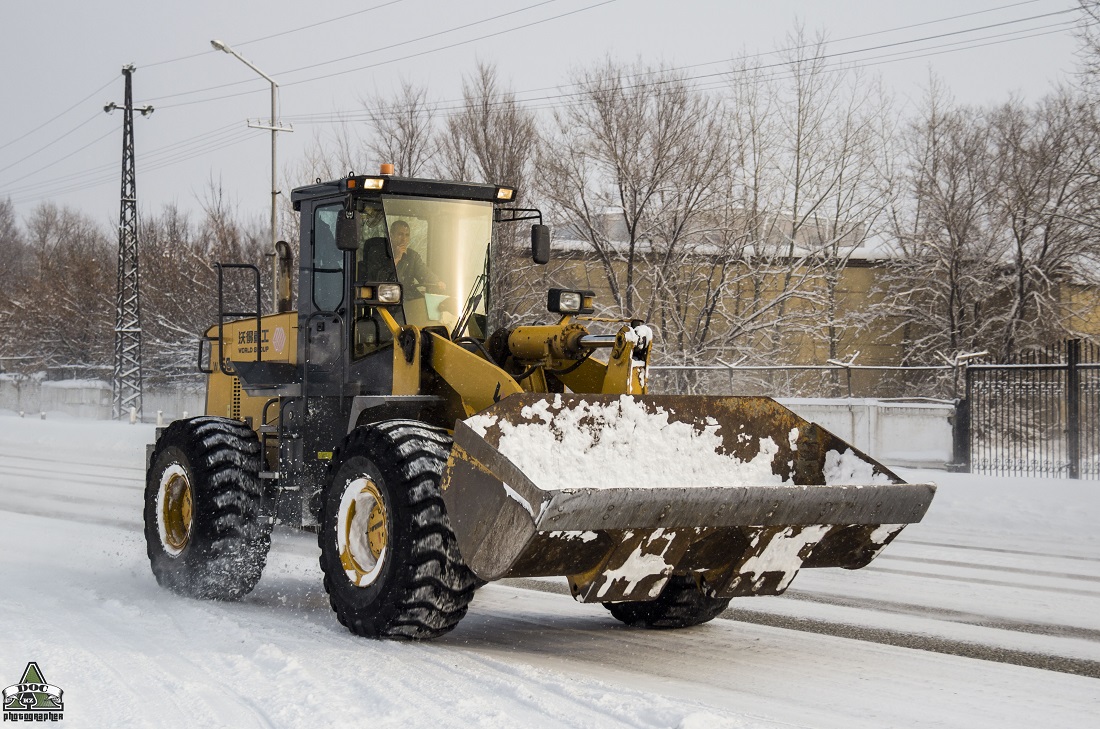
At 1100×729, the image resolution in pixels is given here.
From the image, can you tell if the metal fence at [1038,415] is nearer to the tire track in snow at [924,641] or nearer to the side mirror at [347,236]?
the tire track in snow at [924,641]

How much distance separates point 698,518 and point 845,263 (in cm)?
2845

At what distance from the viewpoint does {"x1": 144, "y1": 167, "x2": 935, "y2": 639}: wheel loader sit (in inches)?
248

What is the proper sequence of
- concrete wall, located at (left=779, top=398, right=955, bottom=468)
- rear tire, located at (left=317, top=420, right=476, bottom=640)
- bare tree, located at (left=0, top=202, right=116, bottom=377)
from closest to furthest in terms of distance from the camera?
rear tire, located at (left=317, top=420, right=476, bottom=640) < concrete wall, located at (left=779, top=398, right=955, bottom=468) < bare tree, located at (left=0, top=202, right=116, bottom=377)

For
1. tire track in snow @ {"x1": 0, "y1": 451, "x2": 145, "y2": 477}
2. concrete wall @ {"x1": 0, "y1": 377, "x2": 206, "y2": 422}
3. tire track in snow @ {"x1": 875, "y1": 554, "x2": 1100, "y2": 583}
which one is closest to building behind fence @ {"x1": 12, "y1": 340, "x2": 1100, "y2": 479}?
tire track in snow @ {"x1": 875, "y1": 554, "x2": 1100, "y2": 583}

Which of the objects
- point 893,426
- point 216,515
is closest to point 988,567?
point 216,515

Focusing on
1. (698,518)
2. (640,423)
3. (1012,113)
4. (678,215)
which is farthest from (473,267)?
(1012,113)

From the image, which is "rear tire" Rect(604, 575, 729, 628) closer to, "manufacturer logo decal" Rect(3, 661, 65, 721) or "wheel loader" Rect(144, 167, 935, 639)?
"wheel loader" Rect(144, 167, 935, 639)

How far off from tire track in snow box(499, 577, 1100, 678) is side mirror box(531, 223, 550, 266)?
2.88 m

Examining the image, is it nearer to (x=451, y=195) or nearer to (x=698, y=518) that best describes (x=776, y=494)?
(x=698, y=518)

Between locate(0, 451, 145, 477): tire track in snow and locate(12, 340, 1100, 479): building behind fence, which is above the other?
locate(12, 340, 1100, 479): building behind fence

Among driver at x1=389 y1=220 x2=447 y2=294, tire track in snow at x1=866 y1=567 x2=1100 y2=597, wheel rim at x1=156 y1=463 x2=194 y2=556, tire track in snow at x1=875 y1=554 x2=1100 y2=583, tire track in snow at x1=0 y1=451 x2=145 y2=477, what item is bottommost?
tire track in snow at x1=0 y1=451 x2=145 y2=477

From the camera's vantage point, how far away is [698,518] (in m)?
6.27

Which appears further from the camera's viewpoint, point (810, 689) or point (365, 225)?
point (365, 225)

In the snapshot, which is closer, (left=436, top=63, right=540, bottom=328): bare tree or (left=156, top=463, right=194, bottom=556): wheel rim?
(left=156, top=463, right=194, bottom=556): wheel rim
